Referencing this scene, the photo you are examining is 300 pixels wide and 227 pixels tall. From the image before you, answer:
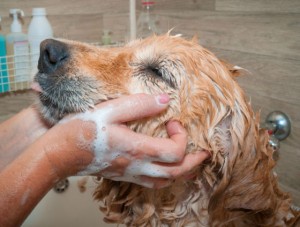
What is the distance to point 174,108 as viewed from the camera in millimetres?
932

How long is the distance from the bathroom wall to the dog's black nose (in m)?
1.00

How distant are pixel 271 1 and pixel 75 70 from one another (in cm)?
103

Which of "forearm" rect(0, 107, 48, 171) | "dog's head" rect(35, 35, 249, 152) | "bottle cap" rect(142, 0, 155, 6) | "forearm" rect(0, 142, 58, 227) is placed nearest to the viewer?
"forearm" rect(0, 142, 58, 227)

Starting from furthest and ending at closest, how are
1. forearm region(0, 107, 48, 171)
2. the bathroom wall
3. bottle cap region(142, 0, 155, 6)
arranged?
bottle cap region(142, 0, 155, 6), the bathroom wall, forearm region(0, 107, 48, 171)

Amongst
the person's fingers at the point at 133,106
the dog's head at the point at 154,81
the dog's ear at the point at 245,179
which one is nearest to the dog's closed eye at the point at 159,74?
the dog's head at the point at 154,81

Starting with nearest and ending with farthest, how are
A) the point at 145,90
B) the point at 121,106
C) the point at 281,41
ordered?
the point at 121,106 → the point at 145,90 → the point at 281,41

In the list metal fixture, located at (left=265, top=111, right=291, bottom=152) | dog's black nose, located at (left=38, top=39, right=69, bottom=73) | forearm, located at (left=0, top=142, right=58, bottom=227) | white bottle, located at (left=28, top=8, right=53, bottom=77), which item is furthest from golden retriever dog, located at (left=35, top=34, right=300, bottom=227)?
white bottle, located at (left=28, top=8, right=53, bottom=77)

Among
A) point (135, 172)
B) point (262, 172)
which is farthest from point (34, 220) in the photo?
point (262, 172)

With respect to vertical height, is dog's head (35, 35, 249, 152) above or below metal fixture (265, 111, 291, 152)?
above

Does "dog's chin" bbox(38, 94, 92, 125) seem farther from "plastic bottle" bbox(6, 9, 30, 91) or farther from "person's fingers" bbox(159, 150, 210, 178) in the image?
"plastic bottle" bbox(6, 9, 30, 91)

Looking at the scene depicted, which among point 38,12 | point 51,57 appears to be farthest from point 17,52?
point 51,57

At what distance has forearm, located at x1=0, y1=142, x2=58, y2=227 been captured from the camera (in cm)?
78

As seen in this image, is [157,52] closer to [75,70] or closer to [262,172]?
[75,70]

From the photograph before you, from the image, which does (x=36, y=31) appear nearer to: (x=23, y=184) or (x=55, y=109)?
(x=55, y=109)
